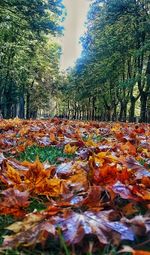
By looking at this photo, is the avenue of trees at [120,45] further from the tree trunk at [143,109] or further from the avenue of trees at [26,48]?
the avenue of trees at [26,48]

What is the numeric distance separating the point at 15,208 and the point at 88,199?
1.03 ft

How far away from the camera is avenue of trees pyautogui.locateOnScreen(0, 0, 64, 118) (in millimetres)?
Result: 14188

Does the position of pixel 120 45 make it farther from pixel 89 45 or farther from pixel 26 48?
pixel 89 45

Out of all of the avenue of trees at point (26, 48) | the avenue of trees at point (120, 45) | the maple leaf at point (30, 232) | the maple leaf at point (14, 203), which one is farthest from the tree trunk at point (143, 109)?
the maple leaf at point (30, 232)

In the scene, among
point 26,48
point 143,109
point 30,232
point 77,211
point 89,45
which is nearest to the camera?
point 30,232

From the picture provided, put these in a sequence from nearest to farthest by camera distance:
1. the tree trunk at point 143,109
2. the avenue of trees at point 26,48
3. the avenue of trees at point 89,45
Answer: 1. the avenue of trees at point 26,48
2. the avenue of trees at point 89,45
3. the tree trunk at point 143,109

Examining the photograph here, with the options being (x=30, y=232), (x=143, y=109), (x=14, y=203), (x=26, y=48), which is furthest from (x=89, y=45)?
(x=30, y=232)

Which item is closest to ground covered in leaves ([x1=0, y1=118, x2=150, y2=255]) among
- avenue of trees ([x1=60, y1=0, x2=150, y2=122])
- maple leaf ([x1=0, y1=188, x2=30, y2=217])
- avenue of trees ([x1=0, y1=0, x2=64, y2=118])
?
maple leaf ([x1=0, y1=188, x2=30, y2=217])

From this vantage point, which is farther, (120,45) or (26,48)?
(120,45)

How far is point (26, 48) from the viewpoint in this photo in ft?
68.6

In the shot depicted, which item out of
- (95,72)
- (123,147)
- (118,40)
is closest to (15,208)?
(123,147)

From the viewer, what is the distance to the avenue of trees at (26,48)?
46.5ft

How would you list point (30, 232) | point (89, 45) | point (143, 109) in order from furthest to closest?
point (89, 45) < point (143, 109) < point (30, 232)

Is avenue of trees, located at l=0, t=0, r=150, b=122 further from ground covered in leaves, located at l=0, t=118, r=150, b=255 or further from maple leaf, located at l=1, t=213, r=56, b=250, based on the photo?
maple leaf, located at l=1, t=213, r=56, b=250
